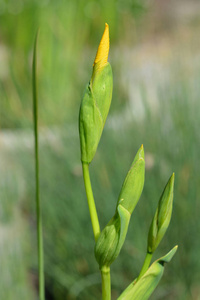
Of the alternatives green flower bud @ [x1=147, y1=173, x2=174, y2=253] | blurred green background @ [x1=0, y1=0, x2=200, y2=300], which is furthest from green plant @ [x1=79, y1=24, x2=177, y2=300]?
blurred green background @ [x1=0, y1=0, x2=200, y2=300]

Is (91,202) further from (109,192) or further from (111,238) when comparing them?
(109,192)

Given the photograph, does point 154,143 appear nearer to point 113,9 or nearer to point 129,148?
point 129,148

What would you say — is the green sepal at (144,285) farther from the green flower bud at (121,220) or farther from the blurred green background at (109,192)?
the blurred green background at (109,192)

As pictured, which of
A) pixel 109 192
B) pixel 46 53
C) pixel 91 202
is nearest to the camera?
pixel 91 202

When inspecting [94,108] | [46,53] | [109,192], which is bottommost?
[109,192]

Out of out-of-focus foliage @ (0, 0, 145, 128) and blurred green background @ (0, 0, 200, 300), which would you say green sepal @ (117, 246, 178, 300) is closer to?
blurred green background @ (0, 0, 200, 300)

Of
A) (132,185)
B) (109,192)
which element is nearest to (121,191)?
(132,185)

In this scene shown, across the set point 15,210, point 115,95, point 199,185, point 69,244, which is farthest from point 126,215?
point 115,95

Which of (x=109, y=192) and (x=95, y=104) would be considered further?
(x=109, y=192)
